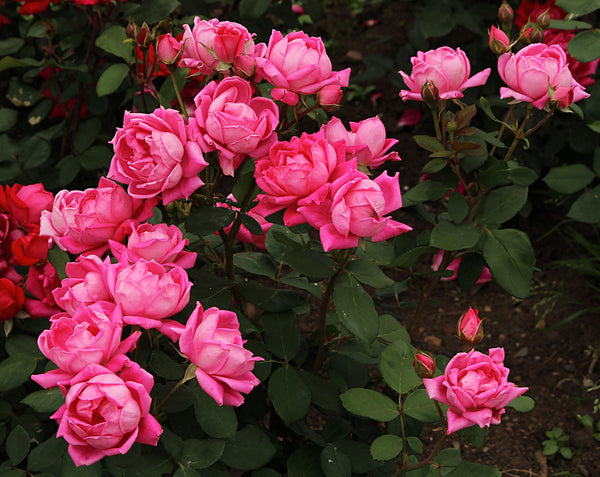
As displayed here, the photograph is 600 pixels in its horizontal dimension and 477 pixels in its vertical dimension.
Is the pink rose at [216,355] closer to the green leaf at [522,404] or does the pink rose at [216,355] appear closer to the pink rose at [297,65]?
the pink rose at [297,65]

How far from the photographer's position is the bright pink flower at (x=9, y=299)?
1.02 meters

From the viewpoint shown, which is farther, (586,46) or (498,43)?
(586,46)

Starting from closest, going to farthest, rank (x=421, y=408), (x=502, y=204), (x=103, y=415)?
(x=103, y=415), (x=421, y=408), (x=502, y=204)

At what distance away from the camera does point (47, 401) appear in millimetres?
958

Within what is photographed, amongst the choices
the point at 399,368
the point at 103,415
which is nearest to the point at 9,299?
the point at 103,415

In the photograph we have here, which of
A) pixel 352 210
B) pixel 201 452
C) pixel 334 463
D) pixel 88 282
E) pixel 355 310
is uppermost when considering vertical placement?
pixel 352 210

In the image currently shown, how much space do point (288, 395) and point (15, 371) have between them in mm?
453

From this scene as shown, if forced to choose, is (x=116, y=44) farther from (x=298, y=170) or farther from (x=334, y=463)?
(x=334, y=463)

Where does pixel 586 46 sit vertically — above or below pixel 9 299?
above

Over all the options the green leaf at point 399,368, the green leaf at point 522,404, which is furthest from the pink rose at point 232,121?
the green leaf at point 522,404

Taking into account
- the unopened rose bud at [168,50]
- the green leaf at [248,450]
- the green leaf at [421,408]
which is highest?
the unopened rose bud at [168,50]

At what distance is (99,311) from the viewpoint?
73cm

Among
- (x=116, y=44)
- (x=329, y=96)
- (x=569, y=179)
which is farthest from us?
(x=569, y=179)

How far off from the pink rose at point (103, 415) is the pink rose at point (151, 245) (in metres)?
0.17
